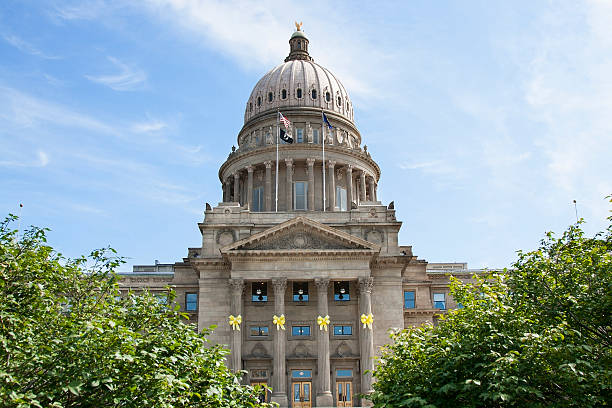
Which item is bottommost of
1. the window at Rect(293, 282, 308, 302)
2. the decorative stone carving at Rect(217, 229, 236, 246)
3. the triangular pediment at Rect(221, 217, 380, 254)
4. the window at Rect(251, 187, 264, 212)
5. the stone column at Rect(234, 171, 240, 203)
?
the window at Rect(293, 282, 308, 302)

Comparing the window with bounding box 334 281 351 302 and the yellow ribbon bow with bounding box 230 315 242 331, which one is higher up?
the window with bounding box 334 281 351 302

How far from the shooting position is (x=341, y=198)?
80750 mm

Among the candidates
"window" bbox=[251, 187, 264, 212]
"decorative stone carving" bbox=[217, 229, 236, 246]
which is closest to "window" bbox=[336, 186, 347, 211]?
"window" bbox=[251, 187, 264, 212]

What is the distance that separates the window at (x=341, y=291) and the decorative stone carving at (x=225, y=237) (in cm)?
1047

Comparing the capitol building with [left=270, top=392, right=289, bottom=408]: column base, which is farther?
the capitol building

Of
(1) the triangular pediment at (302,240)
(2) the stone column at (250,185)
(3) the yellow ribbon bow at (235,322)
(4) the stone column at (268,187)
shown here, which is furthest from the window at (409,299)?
(2) the stone column at (250,185)

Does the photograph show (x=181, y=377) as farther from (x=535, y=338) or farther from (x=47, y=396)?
(x=535, y=338)

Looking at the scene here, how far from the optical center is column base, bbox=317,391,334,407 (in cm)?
5459

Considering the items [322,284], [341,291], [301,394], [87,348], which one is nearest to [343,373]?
[301,394]

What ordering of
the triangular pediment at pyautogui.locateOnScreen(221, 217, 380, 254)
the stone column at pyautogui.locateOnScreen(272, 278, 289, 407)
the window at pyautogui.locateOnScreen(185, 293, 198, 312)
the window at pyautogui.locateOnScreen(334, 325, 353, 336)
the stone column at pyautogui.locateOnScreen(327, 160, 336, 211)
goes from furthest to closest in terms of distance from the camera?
the stone column at pyautogui.locateOnScreen(327, 160, 336, 211), the window at pyautogui.locateOnScreen(185, 293, 198, 312), the window at pyautogui.locateOnScreen(334, 325, 353, 336), the triangular pediment at pyautogui.locateOnScreen(221, 217, 380, 254), the stone column at pyautogui.locateOnScreen(272, 278, 289, 407)

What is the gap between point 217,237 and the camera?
62.6m

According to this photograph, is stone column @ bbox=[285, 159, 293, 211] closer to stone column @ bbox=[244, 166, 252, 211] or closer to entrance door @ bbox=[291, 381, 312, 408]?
stone column @ bbox=[244, 166, 252, 211]

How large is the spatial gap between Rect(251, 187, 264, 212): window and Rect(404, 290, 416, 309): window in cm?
2101

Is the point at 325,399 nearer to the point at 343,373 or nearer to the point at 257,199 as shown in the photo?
the point at 343,373
